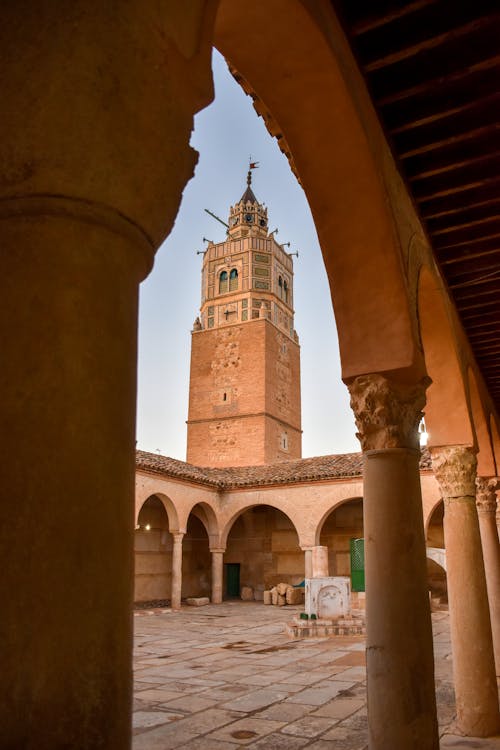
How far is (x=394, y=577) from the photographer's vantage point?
4188 millimetres

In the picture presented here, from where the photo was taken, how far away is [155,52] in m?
1.55

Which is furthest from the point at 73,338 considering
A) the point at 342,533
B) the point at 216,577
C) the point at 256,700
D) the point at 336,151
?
the point at 342,533

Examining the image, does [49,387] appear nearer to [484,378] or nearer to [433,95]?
[433,95]

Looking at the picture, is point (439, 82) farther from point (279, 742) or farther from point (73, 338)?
point (279, 742)

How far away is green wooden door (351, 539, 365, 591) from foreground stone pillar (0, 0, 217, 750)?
81.0 feet

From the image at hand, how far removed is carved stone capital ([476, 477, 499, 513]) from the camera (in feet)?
31.6

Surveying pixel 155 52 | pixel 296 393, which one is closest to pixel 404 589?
pixel 155 52

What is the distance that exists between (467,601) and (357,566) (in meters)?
19.5

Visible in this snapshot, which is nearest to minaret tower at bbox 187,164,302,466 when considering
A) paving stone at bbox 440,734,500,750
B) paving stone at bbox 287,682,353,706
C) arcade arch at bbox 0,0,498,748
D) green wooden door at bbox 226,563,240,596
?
green wooden door at bbox 226,563,240,596

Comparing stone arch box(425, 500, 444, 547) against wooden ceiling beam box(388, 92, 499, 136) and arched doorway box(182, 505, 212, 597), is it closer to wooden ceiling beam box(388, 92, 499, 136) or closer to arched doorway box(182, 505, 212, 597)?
arched doorway box(182, 505, 212, 597)

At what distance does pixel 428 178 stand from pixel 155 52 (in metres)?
4.17

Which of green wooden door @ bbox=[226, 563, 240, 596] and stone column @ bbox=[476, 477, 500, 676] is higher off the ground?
stone column @ bbox=[476, 477, 500, 676]

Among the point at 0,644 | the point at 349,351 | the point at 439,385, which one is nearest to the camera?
the point at 0,644

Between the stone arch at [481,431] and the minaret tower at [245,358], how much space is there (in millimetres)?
27148
